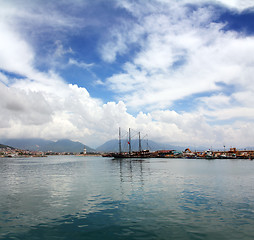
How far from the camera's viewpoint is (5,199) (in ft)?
93.7

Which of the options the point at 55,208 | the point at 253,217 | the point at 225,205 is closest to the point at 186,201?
the point at 225,205

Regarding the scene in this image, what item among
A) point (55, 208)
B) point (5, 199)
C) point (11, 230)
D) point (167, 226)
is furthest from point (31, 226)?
point (5, 199)

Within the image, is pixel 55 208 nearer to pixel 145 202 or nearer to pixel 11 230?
pixel 11 230

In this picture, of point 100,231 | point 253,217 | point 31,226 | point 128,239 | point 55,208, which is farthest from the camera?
point 55,208

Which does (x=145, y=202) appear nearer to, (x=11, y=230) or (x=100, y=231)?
(x=100, y=231)

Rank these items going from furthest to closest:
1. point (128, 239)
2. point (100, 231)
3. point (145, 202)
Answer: point (145, 202)
point (100, 231)
point (128, 239)

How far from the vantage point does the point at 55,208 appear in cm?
2345

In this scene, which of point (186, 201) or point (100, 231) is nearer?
point (100, 231)

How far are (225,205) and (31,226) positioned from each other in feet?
72.3

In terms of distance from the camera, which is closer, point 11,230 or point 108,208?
point 11,230

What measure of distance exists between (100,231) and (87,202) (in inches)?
410

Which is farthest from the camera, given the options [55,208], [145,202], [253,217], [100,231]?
[145,202]

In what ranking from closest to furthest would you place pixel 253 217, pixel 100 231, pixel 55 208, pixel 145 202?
pixel 100 231 → pixel 253 217 → pixel 55 208 → pixel 145 202

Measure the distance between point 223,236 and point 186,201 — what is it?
36.0 feet
